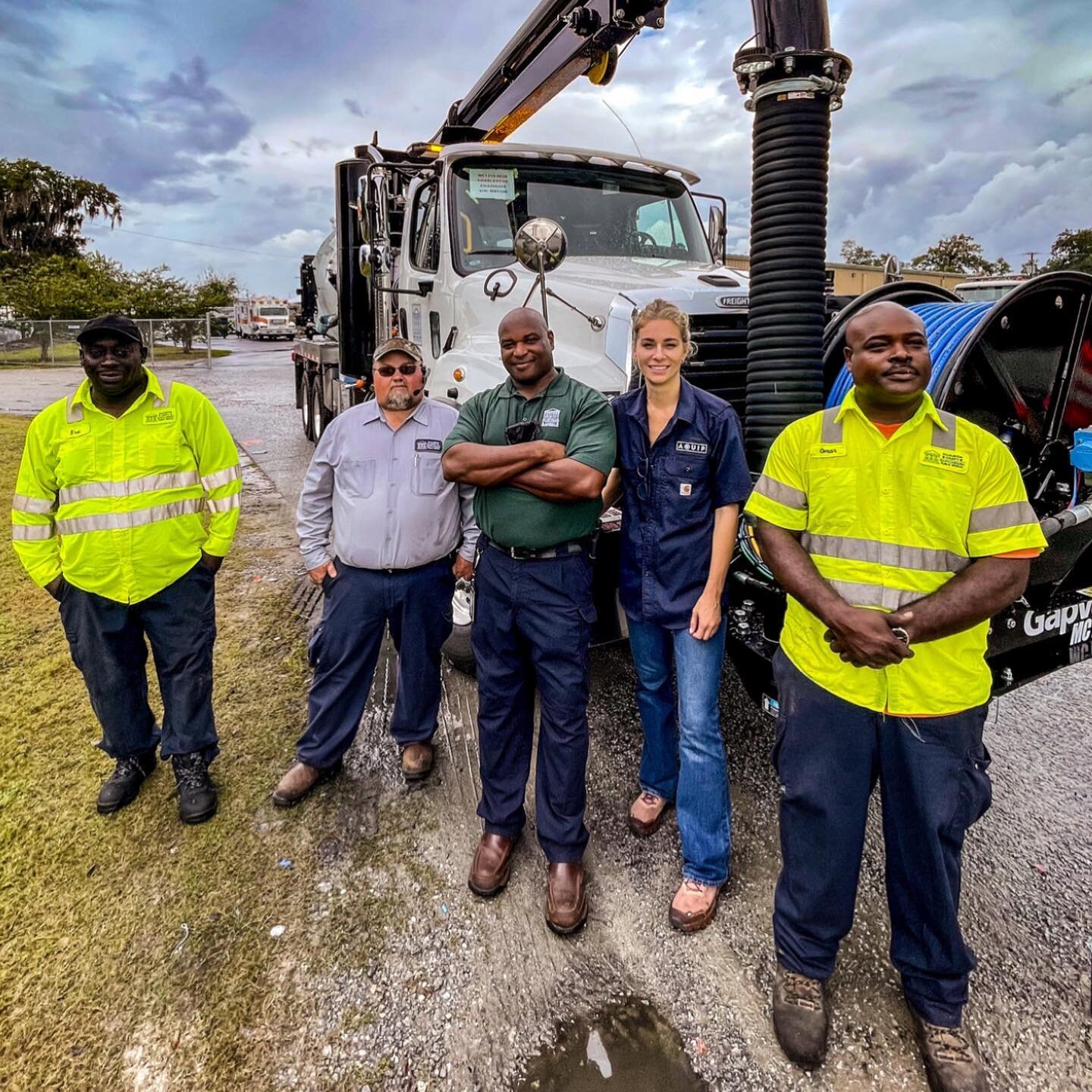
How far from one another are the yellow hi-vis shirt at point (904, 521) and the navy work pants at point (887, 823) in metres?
0.08

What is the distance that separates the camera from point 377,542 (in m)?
3.01

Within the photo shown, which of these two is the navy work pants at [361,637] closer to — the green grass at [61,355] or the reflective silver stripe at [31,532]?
the reflective silver stripe at [31,532]

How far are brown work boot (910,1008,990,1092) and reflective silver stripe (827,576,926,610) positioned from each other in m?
1.13

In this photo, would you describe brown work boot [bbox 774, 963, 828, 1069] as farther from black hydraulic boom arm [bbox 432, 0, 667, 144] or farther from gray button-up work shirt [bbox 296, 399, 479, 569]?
black hydraulic boom arm [bbox 432, 0, 667, 144]

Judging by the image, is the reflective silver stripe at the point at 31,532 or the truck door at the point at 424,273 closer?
the reflective silver stripe at the point at 31,532

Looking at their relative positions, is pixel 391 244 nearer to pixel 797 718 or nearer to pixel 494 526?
pixel 494 526

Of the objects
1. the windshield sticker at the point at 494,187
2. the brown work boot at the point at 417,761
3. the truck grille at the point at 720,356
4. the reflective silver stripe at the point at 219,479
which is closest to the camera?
the reflective silver stripe at the point at 219,479

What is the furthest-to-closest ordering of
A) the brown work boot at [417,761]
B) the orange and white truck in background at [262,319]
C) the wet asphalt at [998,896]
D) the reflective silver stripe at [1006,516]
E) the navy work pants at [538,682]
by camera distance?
1. the orange and white truck in background at [262,319]
2. the brown work boot at [417,761]
3. the navy work pants at [538,682]
4. the wet asphalt at [998,896]
5. the reflective silver stripe at [1006,516]

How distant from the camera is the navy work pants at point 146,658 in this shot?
2961 millimetres

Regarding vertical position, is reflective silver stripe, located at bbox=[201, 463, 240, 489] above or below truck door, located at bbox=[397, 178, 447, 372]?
below

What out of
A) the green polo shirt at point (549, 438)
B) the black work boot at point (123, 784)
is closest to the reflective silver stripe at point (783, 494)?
the green polo shirt at point (549, 438)

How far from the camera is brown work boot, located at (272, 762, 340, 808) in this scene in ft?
10.2

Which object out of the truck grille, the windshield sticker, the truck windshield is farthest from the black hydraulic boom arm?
the truck grille

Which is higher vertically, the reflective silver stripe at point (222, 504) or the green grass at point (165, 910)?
the reflective silver stripe at point (222, 504)
